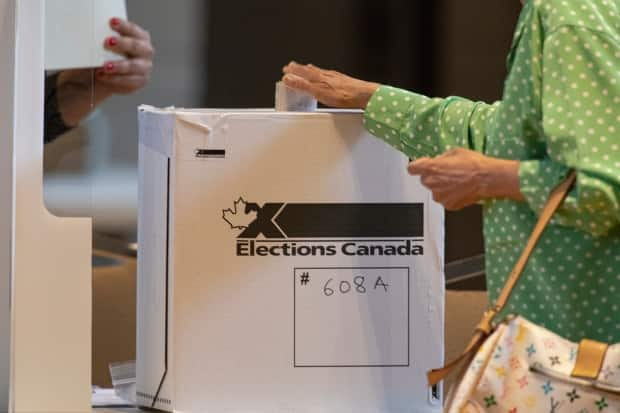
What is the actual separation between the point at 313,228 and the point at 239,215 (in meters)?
0.14

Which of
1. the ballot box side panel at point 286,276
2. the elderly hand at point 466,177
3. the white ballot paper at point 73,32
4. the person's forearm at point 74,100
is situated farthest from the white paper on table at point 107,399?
the elderly hand at point 466,177

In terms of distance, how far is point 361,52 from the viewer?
5.60 meters

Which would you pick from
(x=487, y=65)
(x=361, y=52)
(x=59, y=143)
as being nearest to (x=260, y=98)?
(x=361, y=52)

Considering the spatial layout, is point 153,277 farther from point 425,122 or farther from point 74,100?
point 425,122

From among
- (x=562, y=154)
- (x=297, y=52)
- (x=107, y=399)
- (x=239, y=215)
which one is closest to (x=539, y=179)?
(x=562, y=154)

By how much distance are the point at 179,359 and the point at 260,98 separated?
A: 3.25 meters

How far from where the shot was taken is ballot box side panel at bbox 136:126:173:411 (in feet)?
7.88

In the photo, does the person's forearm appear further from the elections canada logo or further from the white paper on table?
the white paper on table

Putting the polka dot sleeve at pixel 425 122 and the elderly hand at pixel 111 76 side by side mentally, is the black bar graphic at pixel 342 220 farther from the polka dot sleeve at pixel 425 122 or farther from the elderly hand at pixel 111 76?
the elderly hand at pixel 111 76

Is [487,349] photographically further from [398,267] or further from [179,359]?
[179,359]

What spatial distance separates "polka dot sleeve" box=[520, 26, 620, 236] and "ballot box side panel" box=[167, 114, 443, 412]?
0.55m

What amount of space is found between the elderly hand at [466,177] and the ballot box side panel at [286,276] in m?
0.34

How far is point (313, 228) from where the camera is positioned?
2.38m

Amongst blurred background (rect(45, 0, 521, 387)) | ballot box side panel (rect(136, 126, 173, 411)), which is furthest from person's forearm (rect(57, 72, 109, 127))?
blurred background (rect(45, 0, 521, 387))
